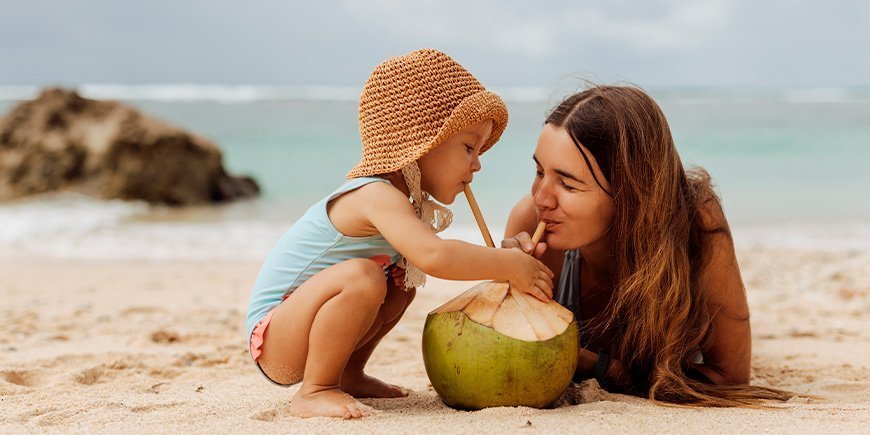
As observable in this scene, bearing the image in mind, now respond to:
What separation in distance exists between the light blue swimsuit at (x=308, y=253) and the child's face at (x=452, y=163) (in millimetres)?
210

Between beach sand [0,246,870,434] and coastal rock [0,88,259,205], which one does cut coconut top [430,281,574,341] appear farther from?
coastal rock [0,88,259,205]

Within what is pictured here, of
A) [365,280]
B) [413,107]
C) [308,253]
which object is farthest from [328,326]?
[413,107]

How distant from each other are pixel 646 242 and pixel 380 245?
907 mm

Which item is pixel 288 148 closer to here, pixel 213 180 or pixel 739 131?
pixel 213 180

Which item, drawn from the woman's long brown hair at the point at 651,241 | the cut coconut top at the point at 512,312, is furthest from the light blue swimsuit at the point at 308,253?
the woman's long brown hair at the point at 651,241

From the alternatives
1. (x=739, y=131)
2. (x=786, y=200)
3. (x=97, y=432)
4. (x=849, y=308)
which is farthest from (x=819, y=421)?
(x=739, y=131)

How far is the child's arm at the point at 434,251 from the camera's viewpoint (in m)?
2.47

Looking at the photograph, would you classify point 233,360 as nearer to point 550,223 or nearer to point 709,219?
point 550,223

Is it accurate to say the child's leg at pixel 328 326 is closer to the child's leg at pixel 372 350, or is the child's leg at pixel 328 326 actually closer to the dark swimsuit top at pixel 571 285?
the child's leg at pixel 372 350

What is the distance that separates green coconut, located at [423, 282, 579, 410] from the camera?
2.49 meters

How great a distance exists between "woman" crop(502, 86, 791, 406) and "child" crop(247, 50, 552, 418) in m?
0.26

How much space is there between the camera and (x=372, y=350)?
3.00 m

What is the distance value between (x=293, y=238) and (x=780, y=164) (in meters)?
11.9

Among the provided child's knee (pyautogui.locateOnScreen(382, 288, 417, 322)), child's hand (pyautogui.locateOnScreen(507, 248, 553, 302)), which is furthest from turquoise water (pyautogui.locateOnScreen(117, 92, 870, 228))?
child's knee (pyautogui.locateOnScreen(382, 288, 417, 322))
